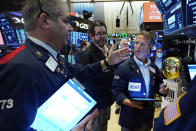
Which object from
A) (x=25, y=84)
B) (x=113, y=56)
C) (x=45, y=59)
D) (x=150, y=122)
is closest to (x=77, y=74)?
(x=113, y=56)

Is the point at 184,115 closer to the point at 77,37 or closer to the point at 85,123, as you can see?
the point at 85,123

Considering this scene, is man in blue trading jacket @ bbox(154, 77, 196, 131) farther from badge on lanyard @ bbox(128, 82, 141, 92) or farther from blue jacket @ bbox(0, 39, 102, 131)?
badge on lanyard @ bbox(128, 82, 141, 92)

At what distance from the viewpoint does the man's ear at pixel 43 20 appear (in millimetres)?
785

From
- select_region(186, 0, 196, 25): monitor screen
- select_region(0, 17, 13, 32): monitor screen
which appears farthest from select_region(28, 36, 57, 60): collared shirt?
select_region(0, 17, 13, 32): monitor screen

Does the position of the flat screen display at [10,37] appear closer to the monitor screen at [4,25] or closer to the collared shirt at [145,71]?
the monitor screen at [4,25]

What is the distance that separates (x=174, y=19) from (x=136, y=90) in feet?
3.76

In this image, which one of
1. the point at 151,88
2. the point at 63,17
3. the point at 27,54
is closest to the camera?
the point at 27,54

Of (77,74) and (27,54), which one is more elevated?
(27,54)

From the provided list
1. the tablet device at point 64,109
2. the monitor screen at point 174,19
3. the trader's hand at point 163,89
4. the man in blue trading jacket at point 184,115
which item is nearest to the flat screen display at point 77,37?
the monitor screen at point 174,19

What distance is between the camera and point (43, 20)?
79 centimetres

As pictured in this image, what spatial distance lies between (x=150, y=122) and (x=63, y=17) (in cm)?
140

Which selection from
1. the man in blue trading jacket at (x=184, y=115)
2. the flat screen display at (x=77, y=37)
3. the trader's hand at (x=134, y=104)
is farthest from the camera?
the flat screen display at (x=77, y=37)

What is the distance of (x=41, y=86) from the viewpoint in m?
0.66

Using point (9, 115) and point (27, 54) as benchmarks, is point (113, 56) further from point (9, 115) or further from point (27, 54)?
point (9, 115)
